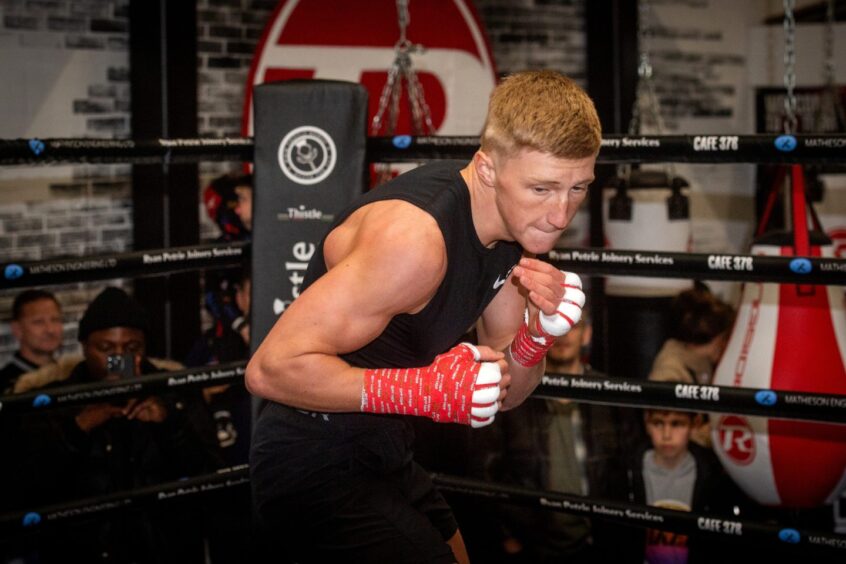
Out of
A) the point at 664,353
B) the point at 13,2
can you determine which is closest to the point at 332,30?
the point at 13,2

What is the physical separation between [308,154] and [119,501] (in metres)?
1.08

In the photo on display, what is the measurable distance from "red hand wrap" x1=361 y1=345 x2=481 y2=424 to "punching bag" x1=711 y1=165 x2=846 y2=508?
5.20 feet

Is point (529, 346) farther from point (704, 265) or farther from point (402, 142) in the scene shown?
point (402, 142)

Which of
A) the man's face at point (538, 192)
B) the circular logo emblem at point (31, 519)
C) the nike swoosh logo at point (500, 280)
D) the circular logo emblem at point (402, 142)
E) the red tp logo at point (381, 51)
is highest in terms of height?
the red tp logo at point (381, 51)

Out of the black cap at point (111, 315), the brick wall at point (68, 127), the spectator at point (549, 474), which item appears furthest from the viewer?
the brick wall at point (68, 127)

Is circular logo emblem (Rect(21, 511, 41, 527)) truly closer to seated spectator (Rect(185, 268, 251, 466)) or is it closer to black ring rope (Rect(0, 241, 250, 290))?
black ring rope (Rect(0, 241, 250, 290))

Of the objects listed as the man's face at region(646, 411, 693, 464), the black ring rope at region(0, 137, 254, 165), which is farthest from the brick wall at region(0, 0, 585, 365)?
the man's face at region(646, 411, 693, 464)

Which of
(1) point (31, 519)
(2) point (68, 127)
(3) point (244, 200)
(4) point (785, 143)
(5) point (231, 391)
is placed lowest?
(1) point (31, 519)

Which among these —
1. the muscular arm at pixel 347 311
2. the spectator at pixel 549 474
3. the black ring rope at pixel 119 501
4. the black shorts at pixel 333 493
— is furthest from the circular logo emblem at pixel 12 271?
the spectator at pixel 549 474

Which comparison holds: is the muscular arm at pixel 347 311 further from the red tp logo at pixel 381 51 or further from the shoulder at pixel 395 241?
the red tp logo at pixel 381 51

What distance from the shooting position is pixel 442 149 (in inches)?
120

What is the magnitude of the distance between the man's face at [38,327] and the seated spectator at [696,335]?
2151 millimetres

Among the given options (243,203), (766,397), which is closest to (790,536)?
(766,397)

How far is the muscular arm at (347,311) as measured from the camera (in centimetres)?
190
